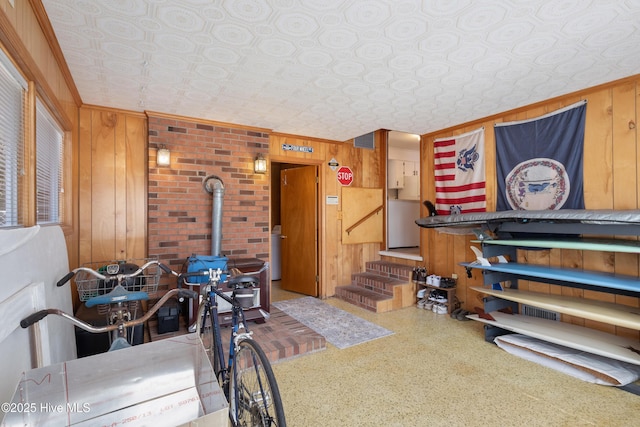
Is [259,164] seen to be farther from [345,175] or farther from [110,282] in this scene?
[110,282]

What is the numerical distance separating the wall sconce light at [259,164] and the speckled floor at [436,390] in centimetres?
239

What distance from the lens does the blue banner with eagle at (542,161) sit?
10.1 feet

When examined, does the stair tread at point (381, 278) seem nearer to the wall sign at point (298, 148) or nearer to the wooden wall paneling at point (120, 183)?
the wall sign at point (298, 148)

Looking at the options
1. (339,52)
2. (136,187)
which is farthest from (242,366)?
(136,187)

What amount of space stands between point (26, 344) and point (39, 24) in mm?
→ 1839

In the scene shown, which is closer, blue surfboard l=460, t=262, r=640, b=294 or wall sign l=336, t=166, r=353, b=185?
blue surfboard l=460, t=262, r=640, b=294

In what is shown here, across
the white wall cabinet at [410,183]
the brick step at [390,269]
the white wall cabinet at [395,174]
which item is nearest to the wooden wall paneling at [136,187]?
the brick step at [390,269]

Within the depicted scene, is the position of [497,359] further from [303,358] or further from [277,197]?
[277,197]

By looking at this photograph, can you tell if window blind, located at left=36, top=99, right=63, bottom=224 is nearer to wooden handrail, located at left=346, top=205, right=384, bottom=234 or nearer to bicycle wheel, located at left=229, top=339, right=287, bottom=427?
bicycle wheel, located at left=229, top=339, right=287, bottom=427

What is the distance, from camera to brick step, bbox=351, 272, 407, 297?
175 inches

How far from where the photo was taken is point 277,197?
6434mm

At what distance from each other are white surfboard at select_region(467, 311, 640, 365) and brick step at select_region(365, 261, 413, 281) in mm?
1382

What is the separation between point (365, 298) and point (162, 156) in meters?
3.22

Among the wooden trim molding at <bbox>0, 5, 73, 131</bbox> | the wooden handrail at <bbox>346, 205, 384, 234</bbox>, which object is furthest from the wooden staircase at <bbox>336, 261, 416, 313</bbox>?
the wooden trim molding at <bbox>0, 5, 73, 131</bbox>
